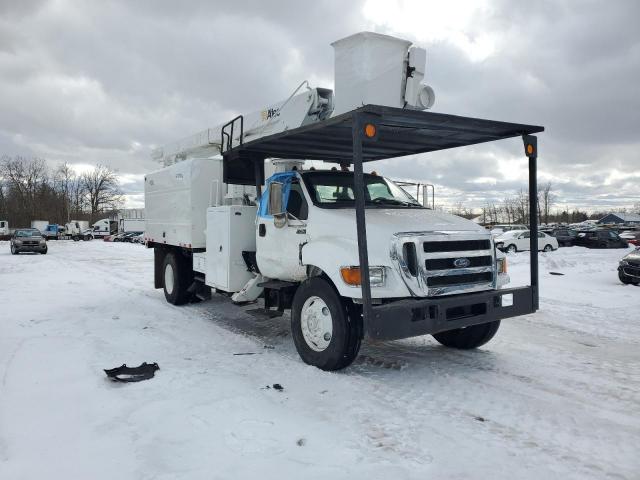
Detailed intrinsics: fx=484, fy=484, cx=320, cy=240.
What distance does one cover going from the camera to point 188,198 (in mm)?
8938

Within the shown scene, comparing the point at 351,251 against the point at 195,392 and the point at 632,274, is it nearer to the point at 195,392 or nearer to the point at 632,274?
the point at 195,392

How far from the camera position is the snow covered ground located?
11.0ft

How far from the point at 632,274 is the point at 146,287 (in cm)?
1241

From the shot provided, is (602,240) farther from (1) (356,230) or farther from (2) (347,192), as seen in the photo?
(1) (356,230)

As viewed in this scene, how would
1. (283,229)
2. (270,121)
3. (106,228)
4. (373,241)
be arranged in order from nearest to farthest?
(373,241)
(283,229)
(270,121)
(106,228)

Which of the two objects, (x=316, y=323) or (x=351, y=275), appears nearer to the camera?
→ (x=351, y=275)

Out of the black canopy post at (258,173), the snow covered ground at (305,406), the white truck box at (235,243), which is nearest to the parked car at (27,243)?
the snow covered ground at (305,406)

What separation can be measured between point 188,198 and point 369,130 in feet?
16.5

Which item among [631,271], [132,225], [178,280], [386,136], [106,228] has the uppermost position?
[386,136]

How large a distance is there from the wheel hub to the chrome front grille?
40.6 inches

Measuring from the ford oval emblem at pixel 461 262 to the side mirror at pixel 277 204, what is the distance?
2.20m

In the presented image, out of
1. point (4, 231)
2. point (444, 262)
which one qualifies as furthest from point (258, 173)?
point (4, 231)

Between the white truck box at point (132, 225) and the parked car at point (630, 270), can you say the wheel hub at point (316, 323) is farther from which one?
the white truck box at point (132, 225)

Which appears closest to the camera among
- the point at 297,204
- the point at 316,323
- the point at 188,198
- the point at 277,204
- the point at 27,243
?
the point at 316,323
